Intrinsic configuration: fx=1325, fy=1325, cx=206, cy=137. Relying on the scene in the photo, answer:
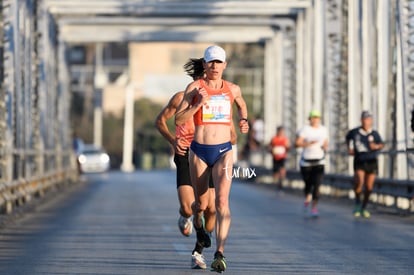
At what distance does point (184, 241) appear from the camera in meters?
15.9

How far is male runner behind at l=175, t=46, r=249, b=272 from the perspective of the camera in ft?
37.9

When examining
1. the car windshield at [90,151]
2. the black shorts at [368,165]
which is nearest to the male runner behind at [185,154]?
the black shorts at [368,165]

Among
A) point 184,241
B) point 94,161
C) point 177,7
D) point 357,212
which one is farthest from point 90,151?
point 184,241

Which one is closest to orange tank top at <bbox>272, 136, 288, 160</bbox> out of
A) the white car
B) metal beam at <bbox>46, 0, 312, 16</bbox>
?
metal beam at <bbox>46, 0, 312, 16</bbox>

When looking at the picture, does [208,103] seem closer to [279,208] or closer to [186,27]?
[279,208]

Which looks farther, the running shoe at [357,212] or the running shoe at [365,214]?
the running shoe at [357,212]

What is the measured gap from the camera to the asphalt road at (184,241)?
1247 centimetres

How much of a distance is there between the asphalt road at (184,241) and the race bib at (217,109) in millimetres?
1383

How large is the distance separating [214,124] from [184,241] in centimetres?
430

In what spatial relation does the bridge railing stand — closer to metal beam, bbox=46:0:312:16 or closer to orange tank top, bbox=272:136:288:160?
orange tank top, bbox=272:136:288:160

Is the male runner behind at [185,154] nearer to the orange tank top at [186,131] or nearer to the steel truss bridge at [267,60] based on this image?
the orange tank top at [186,131]

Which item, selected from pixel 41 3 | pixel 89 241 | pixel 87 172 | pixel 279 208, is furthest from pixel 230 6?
pixel 87 172

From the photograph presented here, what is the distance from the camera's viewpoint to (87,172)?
63344 mm

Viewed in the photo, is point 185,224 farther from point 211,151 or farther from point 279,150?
point 279,150
